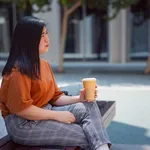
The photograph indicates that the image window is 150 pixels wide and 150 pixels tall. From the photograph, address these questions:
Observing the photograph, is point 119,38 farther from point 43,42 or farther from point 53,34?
point 43,42

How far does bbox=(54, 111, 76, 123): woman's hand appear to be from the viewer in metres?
2.97

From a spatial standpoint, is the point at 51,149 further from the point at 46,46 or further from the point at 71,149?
the point at 46,46

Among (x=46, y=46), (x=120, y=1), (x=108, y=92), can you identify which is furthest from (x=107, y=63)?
(x=46, y=46)

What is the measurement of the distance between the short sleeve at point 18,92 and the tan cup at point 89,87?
1.42 ft

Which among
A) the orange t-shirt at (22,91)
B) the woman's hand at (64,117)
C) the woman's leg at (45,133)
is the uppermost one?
the orange t-shirt at (22,91)

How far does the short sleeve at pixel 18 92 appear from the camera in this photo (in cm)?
276

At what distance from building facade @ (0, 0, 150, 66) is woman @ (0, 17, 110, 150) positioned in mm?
13409

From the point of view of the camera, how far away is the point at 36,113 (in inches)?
113

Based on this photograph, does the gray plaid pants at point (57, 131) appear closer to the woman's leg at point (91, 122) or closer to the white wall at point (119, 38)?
the woman's leg at point (91, 122)

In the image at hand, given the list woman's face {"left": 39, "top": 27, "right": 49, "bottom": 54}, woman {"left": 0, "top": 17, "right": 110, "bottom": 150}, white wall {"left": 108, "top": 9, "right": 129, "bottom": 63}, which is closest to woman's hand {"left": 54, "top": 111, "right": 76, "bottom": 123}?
woman {"left": 0, "top": 17, "right": 110, "bottom": 150}

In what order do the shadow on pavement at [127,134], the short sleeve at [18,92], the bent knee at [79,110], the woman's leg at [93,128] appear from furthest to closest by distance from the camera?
the shadow on pavement at [127,134] → the bent knee at [79,110] → the woman's leg at [93,128] → the short sleeve at [18,92]

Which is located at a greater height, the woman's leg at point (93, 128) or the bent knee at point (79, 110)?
the bent knee at point (79, 110)

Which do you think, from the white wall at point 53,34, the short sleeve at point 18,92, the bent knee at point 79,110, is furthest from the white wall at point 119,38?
the short sleeve at point 18,92

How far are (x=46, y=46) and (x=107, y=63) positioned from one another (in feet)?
45.4
